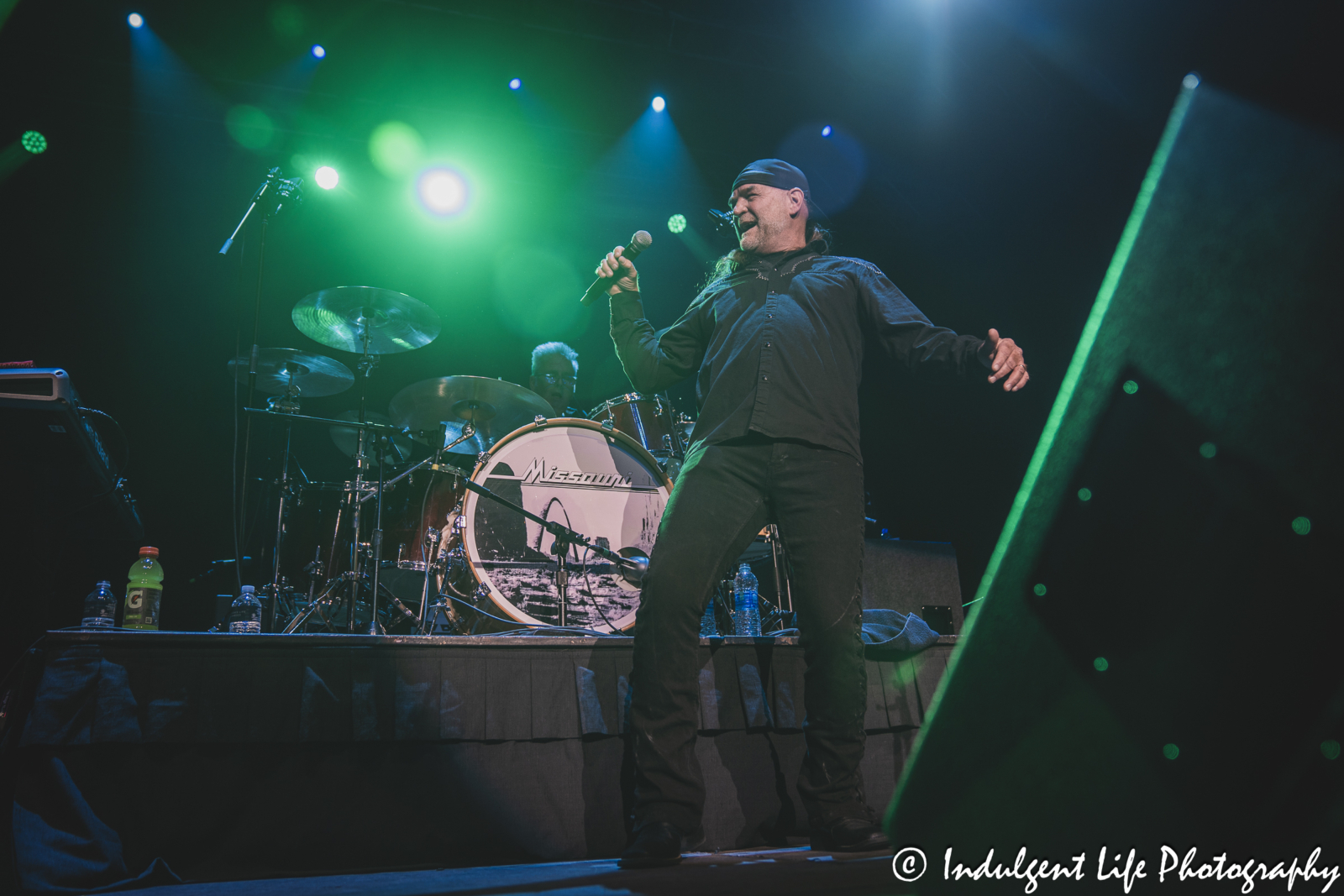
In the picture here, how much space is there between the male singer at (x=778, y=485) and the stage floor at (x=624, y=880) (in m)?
0.13

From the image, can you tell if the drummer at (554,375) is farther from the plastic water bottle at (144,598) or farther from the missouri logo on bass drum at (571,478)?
the plastic water bottle at (144,598)

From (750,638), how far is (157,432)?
17.6 ft

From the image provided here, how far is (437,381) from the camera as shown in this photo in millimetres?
4766

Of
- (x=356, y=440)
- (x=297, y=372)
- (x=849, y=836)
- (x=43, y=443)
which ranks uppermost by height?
(x=297, y=372)

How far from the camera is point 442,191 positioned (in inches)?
249

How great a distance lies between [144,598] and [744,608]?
8.67ft

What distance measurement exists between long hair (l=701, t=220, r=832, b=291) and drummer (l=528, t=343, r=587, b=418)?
9.22ft

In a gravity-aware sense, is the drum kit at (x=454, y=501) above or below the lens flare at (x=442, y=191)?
below

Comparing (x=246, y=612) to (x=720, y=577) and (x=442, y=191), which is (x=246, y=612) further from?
(x=442, y=191)

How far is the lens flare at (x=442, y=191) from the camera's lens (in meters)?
6.26

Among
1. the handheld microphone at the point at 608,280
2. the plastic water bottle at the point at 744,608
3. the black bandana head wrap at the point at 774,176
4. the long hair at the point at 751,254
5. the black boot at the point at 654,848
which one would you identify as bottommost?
the black boot at the point at 654,848

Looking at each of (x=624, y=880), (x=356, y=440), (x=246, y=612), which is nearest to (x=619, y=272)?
(x=624, y=880)

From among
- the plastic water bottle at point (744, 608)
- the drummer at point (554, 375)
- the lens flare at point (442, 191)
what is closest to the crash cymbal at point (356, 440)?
the drummer at point (554, 375)

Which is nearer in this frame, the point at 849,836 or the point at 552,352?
the point at 849,836
